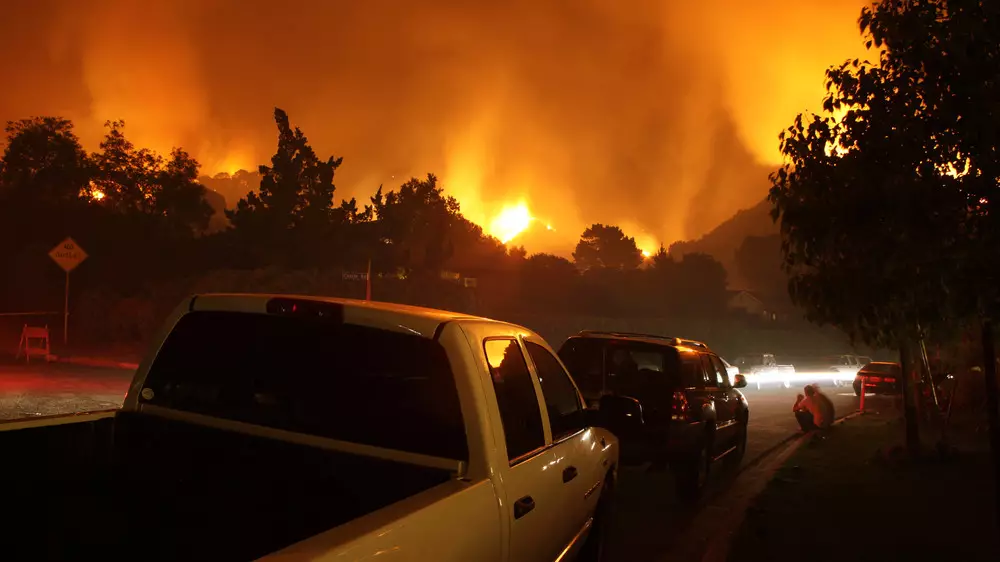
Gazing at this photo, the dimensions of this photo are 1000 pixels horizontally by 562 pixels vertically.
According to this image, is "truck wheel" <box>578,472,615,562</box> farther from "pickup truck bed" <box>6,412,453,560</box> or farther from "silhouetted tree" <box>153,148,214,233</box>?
"silhouetted tree" <box>153,148,214,233</box>

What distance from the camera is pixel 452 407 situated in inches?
114

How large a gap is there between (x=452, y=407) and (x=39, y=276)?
3955 centimetres

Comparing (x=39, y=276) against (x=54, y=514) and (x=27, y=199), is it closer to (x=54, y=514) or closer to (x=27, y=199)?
(x=27, y=199)

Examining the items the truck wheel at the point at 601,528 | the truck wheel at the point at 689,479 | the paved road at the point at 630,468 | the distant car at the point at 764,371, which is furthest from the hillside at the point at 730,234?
the truck wheel at the point at 601,528

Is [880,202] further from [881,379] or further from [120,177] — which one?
[120,177]

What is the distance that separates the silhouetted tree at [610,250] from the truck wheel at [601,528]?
260ft

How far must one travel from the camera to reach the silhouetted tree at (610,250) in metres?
84.5

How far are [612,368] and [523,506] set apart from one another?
668cm

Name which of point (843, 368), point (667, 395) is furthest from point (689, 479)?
point (843, 368)

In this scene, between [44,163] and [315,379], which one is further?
[44,163]

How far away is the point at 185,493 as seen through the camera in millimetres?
2824

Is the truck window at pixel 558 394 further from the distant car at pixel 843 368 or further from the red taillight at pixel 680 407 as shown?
the distant car at pixel 843 368

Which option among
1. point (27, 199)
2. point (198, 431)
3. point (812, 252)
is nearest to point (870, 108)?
point (812, 252)

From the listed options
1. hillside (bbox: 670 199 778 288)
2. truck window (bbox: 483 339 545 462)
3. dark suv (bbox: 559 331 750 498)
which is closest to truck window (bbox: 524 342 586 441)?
truck window (bbox: 483 339 545 462)
